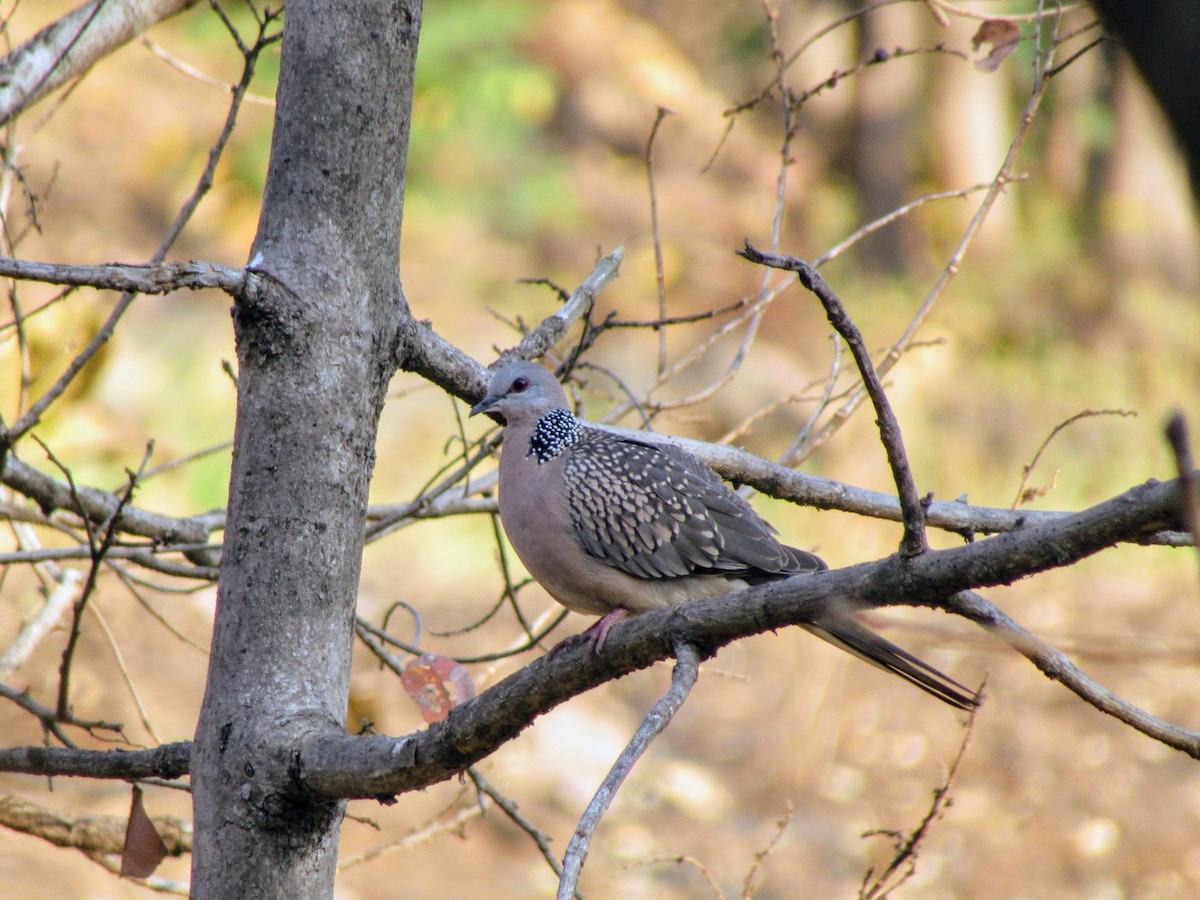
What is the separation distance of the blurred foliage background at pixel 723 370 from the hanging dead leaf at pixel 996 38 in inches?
54.2

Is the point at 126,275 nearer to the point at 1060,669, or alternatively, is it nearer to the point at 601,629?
the point at 601,629

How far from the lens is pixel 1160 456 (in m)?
13.0

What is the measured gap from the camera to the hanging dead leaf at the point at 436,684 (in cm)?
266

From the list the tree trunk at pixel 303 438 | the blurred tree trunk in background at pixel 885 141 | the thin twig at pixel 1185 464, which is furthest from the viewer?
the blurred tree trunk in background at pixel 885 141

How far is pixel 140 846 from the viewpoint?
2.82 meters

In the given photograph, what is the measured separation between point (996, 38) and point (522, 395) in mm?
1724

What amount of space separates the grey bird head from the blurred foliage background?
425mm

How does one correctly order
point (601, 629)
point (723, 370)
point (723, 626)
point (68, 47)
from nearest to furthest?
1. point (723, 626)
2. point (601, 629)
3. point (68, 47)
4. point (723, 370)

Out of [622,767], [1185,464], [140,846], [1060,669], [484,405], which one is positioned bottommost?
[1185,464]

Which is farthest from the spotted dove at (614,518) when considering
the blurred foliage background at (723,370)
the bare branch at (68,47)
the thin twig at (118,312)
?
the bare branch at (68,47)

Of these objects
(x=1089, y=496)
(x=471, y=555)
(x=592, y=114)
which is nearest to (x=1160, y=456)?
(x=1089, y=496)

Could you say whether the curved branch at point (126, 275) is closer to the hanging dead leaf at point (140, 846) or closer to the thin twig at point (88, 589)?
the thin twig at point (88, 589)

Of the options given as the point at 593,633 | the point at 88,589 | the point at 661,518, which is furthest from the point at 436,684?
the point at 661,518

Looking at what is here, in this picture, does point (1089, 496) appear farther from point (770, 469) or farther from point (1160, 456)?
point (770, 469)
